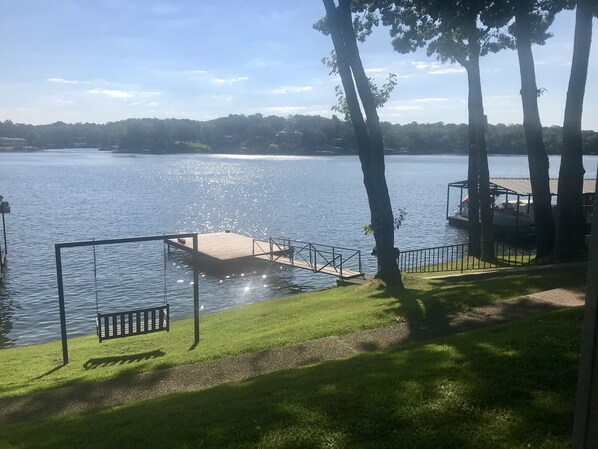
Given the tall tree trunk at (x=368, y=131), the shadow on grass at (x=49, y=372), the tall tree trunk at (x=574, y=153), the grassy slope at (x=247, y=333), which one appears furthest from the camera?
the tall tree trunk at (x=368, y=131)

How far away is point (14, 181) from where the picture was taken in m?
91.3

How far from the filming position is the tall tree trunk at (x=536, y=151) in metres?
18.7

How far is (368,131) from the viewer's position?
1720 centimetres

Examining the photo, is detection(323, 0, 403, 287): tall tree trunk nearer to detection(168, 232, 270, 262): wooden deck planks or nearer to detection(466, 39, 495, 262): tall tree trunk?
detection(466, 39, 495, 262): tall tree trunk

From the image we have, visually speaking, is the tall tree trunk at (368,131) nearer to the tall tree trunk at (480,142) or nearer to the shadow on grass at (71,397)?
the tall tree trunk at (480,142)

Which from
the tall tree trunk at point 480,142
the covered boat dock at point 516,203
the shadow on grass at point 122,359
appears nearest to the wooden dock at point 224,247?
the tall tree trunk at point 480,142

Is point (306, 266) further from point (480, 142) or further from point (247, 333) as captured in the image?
point (247, 333)

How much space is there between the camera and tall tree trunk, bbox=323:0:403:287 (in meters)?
16.3

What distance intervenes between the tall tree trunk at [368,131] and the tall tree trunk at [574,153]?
5460mm

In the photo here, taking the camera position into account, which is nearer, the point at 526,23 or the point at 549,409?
the point at 549,409

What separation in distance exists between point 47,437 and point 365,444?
360 cm

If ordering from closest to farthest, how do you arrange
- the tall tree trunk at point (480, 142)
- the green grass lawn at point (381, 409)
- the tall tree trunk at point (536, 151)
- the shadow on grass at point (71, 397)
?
the green grass lawn at point (381, 409) → the shadow on grass at point (71, 397) → the tall tree trunk at point (536, 151) → the tall tree trunk at point (480, 142)

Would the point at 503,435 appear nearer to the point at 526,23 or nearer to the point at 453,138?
the point at 526,23

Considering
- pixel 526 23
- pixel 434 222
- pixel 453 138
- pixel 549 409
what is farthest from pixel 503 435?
pixel 453 138
